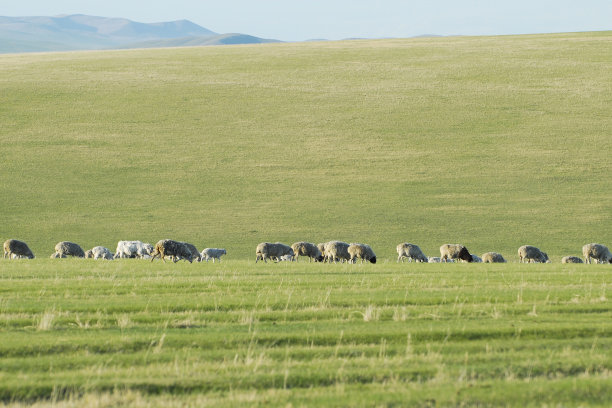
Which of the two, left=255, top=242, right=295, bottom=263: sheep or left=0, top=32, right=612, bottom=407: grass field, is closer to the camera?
left=0, top=32, right=612, bottom=407: grass field

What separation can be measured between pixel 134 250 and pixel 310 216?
1298cm

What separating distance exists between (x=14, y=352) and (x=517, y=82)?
207 feet

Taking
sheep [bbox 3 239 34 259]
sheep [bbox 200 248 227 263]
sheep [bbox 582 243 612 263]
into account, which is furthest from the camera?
sheep [bbox 200 248 227 263]

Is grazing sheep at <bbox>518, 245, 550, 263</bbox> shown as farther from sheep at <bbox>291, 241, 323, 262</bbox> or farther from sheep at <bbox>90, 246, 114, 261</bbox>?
sheep at <bbox>90, 246, 114, 261</bbox>

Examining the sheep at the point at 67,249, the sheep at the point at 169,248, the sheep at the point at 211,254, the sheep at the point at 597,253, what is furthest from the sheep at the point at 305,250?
the sheep at the point at 597,253

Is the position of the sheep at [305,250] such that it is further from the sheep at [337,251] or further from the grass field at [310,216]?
the grass field at [310,216]

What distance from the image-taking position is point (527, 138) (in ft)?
183

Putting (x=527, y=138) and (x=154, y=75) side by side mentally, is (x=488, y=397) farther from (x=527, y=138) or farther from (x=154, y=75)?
(x=154, y=75)

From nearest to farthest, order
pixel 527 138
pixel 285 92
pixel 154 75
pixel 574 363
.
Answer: pixel 574 363, pixel 527 138, pixel 285 92, pixel 154 75

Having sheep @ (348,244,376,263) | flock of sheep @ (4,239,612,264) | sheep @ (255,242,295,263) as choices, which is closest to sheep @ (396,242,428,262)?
flock of sheep @ (4,239,612,264)

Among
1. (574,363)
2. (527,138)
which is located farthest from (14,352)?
(527,138)

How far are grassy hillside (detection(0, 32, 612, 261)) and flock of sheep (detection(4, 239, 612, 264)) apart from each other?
151 inches

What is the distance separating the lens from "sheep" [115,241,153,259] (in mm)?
32844

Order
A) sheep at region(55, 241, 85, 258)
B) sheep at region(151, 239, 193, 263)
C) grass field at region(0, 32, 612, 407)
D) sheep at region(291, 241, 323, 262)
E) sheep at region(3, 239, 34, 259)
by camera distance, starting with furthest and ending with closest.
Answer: sheep at region(55, 241, 85, 258) < sheep at region(3, 239, 34, 259) < sheep at region(291, 241, 323, 262) < sheep at region(151, 239, 193, 263) < grass field at region(0, 32, 612, 407)
